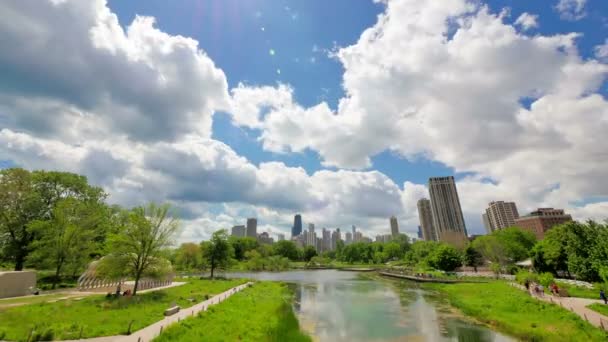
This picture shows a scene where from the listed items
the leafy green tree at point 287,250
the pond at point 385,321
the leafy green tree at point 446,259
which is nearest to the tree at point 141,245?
the pond at point 385,321

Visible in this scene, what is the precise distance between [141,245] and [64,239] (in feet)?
43.7

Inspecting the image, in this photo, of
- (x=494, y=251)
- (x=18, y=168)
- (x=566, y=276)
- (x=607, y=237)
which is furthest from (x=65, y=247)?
(x=494, y=251)

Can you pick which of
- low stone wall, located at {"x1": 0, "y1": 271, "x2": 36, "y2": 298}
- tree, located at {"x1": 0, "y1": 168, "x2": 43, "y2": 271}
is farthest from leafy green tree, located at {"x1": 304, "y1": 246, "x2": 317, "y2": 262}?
low stone wall, located at {"x1": 0, "y1": 271, "x2": 36, "y2": 298}

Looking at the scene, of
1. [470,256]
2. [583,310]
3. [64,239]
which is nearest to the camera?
[583,310]

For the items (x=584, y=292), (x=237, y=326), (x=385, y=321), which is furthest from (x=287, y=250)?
(x=237, y=326)

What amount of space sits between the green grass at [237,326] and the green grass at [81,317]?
347 centimetres

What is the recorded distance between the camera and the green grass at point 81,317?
668 inches

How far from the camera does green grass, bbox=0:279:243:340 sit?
668 inches

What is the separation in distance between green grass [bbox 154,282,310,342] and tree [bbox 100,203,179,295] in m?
15.7

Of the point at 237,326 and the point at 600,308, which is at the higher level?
the point at 600,308

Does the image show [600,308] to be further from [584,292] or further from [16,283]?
[16,283]

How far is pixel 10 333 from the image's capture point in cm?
1617

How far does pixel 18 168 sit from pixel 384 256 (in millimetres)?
159107

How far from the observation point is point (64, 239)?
3988 centimetres
